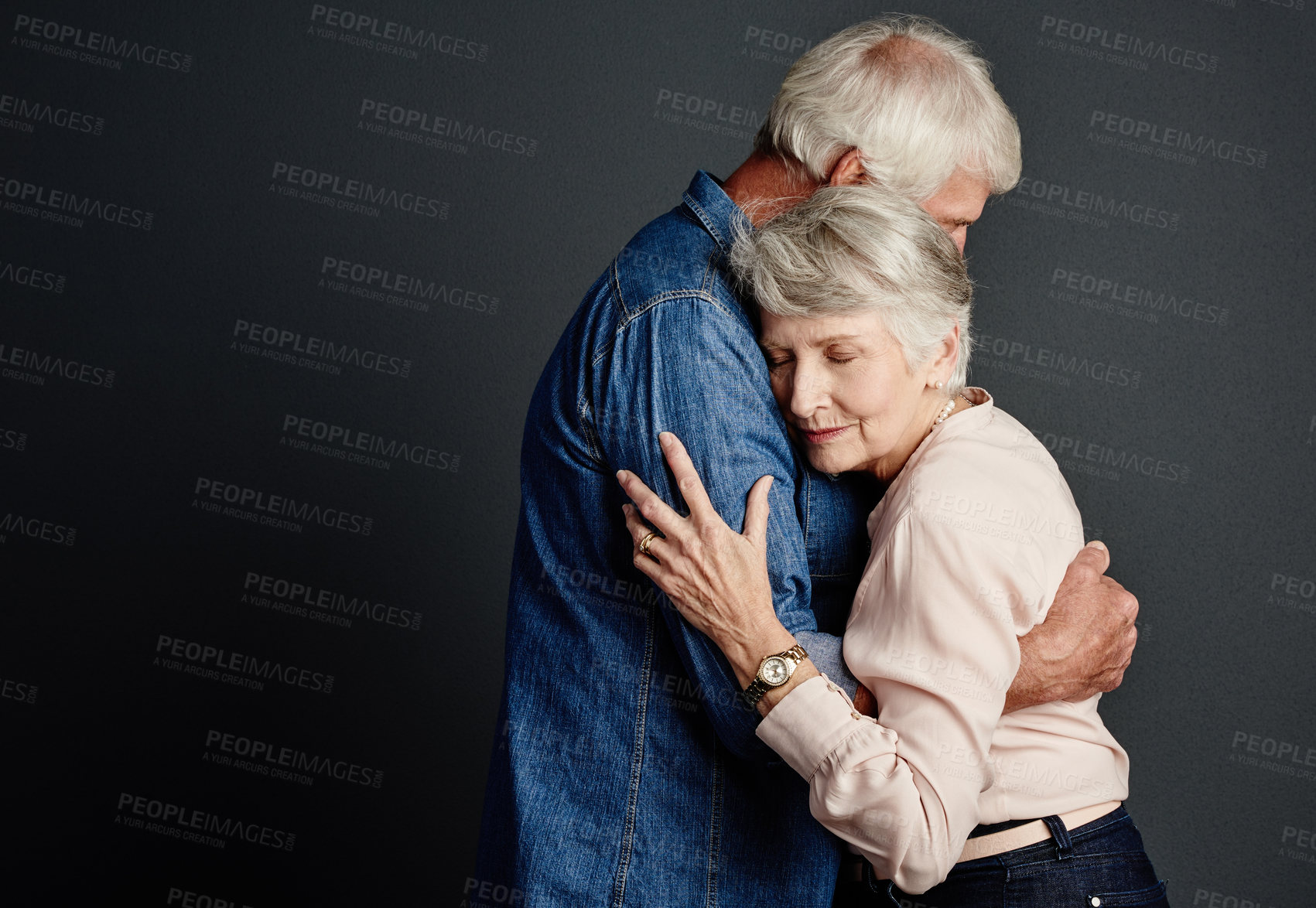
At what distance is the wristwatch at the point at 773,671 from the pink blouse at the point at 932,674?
0.09 feet

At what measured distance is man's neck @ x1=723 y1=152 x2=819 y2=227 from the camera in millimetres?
1739

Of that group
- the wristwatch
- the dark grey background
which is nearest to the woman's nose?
the wristwatch

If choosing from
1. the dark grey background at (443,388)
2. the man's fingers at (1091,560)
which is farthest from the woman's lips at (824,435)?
the dark grey background at (443,388)

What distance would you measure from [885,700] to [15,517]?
10.4 ft

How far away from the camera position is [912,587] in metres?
1.46

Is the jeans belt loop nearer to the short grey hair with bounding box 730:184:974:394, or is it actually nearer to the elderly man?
the elderly man

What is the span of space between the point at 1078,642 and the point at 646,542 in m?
0.70

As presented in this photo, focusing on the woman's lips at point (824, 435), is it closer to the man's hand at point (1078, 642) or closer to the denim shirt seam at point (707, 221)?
the denim shirt seam at point (707, 221)

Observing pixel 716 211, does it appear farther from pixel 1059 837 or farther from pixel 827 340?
pixel 1059 837

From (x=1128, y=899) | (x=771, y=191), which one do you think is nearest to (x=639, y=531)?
(x=771, y=191)

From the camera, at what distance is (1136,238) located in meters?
3.25

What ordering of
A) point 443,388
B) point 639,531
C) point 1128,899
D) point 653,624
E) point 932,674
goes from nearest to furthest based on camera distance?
point 932,674 → point 639,531 → point 653,624 → point 1128,899 → point 443,388

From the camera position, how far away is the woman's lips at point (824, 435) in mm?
1630

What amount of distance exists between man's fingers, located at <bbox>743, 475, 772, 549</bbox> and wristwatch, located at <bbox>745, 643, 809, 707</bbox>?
0.15 meters
